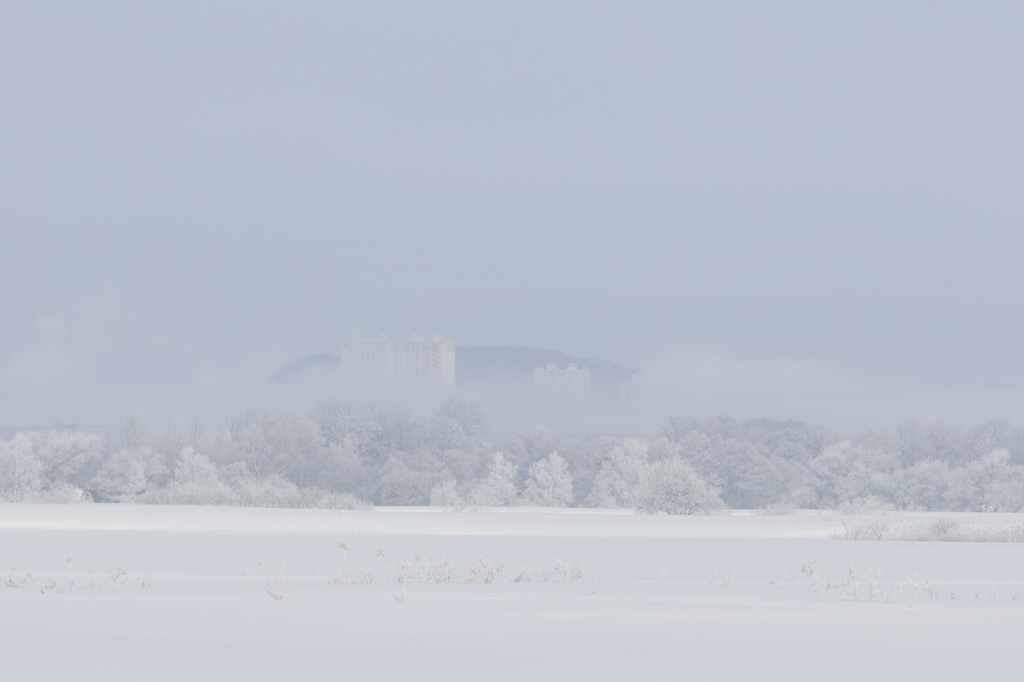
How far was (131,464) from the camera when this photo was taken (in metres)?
39.0

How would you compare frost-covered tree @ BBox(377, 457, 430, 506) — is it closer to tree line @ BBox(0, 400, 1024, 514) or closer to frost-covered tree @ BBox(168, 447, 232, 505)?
tree line @ BBox(0, 400, 1024, 514)

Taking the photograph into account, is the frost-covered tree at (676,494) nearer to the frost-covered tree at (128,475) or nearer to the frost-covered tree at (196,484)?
the frost-covered tree at (196,484)

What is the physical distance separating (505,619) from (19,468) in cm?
3558

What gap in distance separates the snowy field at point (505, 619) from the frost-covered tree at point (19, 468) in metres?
25.1

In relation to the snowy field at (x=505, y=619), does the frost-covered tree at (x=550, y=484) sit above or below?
below

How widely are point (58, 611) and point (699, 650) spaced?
15.3 feet

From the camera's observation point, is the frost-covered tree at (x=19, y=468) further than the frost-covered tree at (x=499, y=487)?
No

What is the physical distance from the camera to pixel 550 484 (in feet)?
143

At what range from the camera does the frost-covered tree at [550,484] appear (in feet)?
141

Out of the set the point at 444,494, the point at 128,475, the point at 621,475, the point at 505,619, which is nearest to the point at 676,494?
the point at 444,494

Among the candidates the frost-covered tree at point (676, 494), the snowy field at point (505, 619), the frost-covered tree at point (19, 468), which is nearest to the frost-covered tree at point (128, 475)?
the frost-covered tree at point (19, 468)

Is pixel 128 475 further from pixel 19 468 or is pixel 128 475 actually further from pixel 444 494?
pixel 444 494

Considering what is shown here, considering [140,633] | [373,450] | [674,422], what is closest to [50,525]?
[140,633]

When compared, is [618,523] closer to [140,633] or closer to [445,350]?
[140,633]
